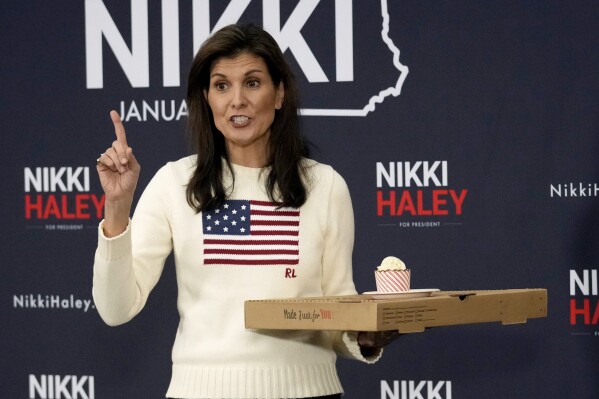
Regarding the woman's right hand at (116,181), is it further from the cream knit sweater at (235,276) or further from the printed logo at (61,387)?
the printed logo at (61,387)

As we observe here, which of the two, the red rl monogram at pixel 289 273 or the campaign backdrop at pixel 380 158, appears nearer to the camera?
the red rl monogram at pixel 289 273

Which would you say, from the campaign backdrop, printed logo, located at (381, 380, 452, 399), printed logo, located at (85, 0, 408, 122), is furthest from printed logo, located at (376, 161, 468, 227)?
printed logo, located at (381, 380, 452, 399)

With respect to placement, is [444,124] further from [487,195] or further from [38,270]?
[38,270]

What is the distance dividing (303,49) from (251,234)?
1.56m

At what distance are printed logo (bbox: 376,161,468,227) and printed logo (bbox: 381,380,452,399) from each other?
570mm

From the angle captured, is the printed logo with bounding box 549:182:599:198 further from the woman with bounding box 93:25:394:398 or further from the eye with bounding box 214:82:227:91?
the eye with bounding box 214:82:227:91

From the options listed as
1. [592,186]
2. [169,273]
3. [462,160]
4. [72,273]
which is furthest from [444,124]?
[72,273]

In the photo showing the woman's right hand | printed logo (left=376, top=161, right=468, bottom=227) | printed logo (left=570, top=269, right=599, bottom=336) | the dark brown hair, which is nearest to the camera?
the woman's right hand

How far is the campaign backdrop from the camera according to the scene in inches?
141

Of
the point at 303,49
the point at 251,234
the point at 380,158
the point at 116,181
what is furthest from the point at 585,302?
the point at 116,181

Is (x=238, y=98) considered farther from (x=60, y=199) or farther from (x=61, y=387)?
(x=61, y=387)

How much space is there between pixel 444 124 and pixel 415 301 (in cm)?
A: 164

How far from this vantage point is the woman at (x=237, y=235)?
231 cm

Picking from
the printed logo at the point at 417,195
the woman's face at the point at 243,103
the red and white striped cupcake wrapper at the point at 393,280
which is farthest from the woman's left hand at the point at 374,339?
the printed logo at the point at 417,195
